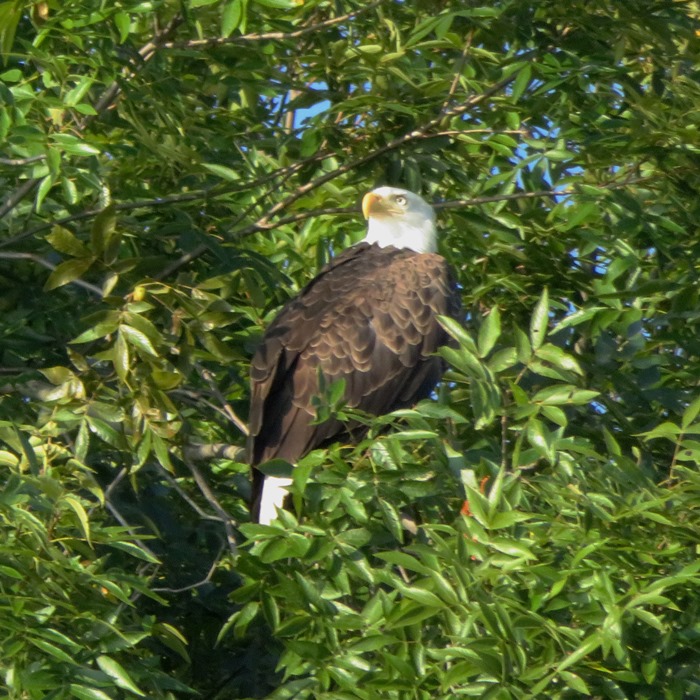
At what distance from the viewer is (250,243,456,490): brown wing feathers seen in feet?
19.5

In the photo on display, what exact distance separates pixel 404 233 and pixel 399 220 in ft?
0.36

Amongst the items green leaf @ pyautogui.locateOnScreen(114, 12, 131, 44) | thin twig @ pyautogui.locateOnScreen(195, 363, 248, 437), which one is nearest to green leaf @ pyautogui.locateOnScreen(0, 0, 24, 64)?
green leaf @ pyautogui.locateOnScreen(114, 12, 131, 44)

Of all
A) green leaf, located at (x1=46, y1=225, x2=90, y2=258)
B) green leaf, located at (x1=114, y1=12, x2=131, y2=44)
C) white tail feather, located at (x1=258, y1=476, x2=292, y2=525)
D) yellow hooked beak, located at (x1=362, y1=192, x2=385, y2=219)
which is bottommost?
white tail feather, located at (x1=258, y1=476, x2=292, y2=525)

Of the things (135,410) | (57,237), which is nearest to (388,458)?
(135,410)

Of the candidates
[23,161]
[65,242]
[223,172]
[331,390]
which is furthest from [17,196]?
[331,390]

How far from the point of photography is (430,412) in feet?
13.2

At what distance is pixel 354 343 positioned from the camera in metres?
6.16

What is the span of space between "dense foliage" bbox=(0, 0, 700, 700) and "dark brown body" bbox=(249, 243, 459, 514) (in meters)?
0.17

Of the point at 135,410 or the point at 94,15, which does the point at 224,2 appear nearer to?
the point at 94,15

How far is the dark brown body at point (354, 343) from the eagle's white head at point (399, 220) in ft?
0.47

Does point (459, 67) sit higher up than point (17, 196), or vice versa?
point (459, 67)

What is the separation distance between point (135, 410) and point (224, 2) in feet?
4.47

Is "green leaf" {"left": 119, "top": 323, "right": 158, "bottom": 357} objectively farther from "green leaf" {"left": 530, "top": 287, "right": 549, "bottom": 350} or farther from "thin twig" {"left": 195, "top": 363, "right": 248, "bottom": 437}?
"green leaf" {"left": 530, "top": 287, "right": 549, "bottom": 350}

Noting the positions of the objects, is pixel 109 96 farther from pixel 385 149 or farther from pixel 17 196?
pixel 385 149
